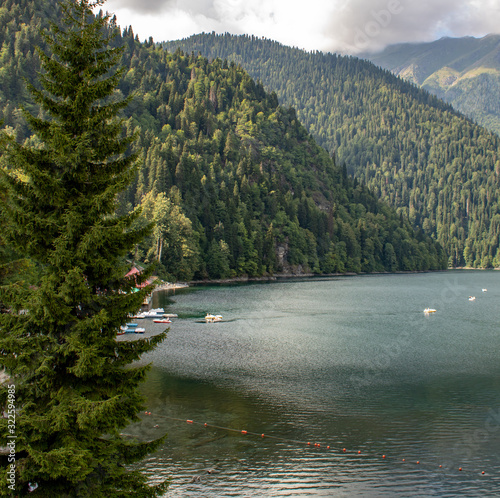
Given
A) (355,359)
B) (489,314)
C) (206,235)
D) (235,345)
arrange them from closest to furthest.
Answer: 1. (355,359)
2. (235,345)
3. (489,314)
4. (206,235)

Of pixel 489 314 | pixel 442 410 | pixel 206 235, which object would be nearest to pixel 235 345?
pixel 442 410

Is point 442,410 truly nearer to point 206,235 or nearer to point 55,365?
point 55,365

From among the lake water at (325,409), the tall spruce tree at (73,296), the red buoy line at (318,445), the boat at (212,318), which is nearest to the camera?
the tall spruce tree at (73,296)

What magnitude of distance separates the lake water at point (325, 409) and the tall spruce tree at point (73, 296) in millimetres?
11846

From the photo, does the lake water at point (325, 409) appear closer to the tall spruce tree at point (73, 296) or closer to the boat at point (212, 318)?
the boat at point (212, 318)

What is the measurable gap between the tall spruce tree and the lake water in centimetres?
1185

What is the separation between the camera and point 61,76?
16719 mm

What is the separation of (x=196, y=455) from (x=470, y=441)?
1690cm

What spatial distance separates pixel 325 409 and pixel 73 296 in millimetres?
26906

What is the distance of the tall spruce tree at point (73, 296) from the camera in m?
15.1

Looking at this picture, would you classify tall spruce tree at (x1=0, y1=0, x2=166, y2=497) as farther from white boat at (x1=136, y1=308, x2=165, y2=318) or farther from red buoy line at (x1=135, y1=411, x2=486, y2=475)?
white boat at (x1=136, y1=308, x2=165, y2=318)

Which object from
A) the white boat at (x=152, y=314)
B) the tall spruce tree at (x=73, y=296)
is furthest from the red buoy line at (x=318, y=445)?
the white boat at (x=152, y=314)

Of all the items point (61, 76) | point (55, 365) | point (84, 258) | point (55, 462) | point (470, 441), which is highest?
point (61, 76)

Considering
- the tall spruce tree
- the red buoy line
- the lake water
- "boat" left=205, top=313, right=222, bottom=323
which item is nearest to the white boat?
the lake water
